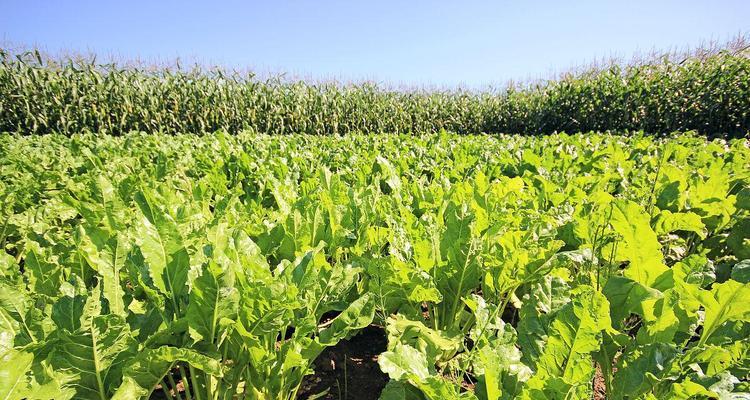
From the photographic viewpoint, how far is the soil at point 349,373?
186 cm

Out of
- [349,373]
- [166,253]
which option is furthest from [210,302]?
[349,373]

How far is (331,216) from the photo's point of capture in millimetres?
2055

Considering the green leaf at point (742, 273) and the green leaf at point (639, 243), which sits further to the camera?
the green leaf at point (639, 243)

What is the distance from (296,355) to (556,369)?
2.51ft

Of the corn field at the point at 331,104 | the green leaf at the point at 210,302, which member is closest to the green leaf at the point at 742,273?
the green leaf at the point at 210,302

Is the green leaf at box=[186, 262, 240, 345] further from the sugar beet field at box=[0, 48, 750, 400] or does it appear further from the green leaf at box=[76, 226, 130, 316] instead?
the green leaf at box=[76, 226, 130, 316]

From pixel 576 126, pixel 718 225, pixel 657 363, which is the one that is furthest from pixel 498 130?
pixel 657 363

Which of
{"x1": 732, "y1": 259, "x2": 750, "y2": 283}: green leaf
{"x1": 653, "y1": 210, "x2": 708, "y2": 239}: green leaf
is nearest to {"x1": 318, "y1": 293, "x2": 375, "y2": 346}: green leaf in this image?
{"x1": 732, "y1": 259, "x2": 750, "y2": 283}: green leaf

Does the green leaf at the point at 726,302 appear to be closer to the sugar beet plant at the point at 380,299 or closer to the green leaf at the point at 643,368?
the sugar beet plant at the point at 380,299

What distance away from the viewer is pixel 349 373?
1.99 m

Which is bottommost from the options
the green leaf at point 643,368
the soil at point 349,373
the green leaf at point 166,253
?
the soil at point 349,373

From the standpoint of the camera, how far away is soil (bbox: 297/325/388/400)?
6.11 feet

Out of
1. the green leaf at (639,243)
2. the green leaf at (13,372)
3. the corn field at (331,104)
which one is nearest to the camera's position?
the green leaf at (13,372)

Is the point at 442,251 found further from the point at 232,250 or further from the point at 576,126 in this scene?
the point at 576,126
